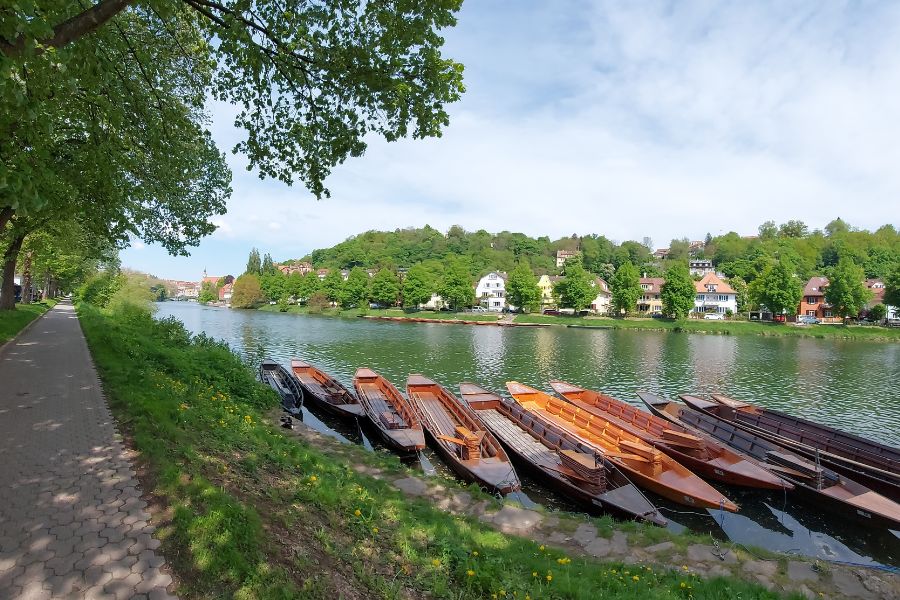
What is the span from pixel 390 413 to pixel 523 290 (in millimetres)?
72097

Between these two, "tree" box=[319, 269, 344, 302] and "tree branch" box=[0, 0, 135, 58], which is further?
"tree" box=[319, 269, 344, 302]

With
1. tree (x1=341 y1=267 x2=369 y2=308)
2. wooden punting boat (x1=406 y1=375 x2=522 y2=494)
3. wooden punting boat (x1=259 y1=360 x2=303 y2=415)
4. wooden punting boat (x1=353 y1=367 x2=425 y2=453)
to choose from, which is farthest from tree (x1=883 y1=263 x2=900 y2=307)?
tree (x1=341 y1=267 x2=369 y2=308)

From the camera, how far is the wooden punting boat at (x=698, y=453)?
1212cm

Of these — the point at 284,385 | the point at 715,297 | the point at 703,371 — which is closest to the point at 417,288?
the point at 715,297

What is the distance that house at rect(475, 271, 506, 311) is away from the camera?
105m

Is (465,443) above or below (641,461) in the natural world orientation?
above

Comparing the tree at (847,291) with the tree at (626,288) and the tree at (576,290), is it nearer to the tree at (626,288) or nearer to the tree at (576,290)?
the tree at (626,288)

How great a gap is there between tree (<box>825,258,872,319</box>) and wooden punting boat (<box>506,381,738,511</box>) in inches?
2859

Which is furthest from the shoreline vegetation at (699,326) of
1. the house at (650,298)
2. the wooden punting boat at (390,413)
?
the wooden punting boat at (390,413)

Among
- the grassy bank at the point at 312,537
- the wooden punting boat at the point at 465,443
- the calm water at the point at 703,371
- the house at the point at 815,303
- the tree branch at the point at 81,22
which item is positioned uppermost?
the tree branch at the point at 81,22

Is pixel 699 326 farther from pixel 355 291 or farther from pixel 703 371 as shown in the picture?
pixel 355 291

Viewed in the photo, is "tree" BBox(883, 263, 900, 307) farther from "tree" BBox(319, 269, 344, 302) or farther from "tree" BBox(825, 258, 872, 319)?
"tree" BBox(319, 269, 344, 302)

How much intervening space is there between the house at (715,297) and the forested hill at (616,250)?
696 inches

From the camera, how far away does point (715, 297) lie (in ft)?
307
